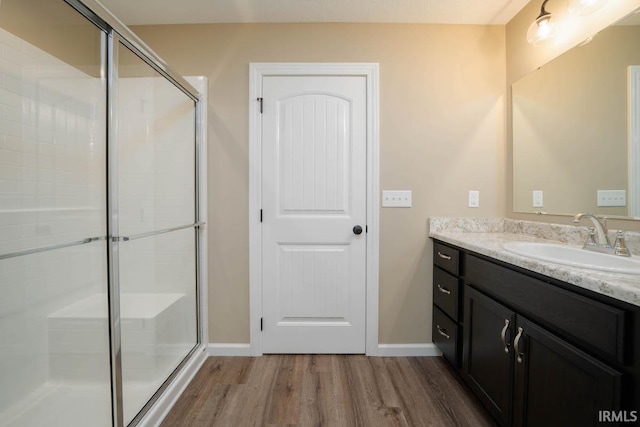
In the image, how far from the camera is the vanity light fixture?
1598 mm

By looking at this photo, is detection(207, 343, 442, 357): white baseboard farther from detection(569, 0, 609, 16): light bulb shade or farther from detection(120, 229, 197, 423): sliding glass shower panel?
detection(569, 0, 609, 16): light bulb shade

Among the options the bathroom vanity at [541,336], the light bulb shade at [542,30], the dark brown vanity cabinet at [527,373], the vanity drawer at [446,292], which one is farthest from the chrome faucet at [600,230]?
the light bulb shade at [542,30]

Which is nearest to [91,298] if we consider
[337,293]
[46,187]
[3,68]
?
[46,187]

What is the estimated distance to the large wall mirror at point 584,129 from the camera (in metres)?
1.24

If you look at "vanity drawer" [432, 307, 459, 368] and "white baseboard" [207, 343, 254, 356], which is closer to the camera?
"vanity drawer" [432, 307, 459, 368]

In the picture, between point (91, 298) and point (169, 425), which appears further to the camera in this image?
point (169, 425)

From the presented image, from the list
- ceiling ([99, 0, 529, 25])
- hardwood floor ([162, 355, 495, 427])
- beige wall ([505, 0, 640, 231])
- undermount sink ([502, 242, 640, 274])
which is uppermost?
ceiling ([99, 0, 529, 25])

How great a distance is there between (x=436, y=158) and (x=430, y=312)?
3.71ft

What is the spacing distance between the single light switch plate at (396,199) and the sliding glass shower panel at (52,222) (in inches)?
64.4

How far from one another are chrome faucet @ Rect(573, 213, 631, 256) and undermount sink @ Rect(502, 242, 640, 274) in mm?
32

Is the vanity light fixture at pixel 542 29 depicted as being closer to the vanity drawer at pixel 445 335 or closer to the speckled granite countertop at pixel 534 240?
the speckled granite countertop at pixel 534 240

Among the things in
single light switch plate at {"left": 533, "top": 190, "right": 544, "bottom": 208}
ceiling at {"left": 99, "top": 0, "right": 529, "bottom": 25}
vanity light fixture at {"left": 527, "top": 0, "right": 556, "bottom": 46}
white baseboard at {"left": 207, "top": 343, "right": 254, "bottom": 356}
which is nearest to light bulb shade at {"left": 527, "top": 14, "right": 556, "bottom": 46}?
vanity light fixture at {"left": 527, "top": 0, "right": 556, "bottom": 46}

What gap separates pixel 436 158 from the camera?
205cm

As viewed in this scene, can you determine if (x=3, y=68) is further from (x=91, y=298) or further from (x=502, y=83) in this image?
(x=502, y=83)
